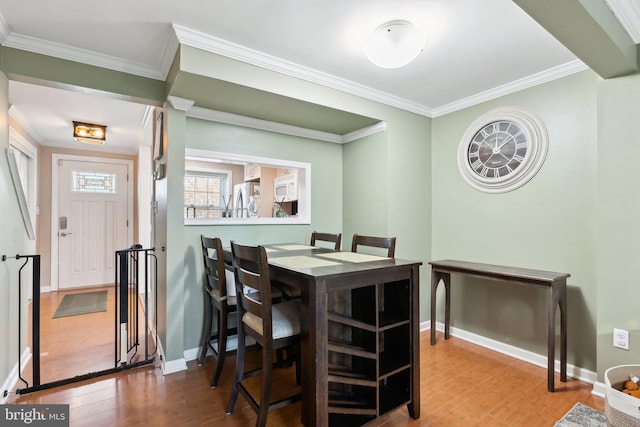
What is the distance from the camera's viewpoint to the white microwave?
354 cm

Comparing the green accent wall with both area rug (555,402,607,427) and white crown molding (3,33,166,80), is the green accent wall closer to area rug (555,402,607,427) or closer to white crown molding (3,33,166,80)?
white crown molding (3,33,166,80)

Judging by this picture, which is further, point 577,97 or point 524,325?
point 524,325

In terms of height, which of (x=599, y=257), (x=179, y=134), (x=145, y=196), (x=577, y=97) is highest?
(x=577, y=97)

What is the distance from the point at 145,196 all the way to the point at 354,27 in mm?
4116

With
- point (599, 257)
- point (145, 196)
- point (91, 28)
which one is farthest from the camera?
point (145, 196)

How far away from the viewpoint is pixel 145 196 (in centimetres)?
468

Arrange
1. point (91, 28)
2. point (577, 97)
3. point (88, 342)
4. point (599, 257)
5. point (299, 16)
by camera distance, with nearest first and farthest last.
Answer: point (299, 16), point (91, 28), point (599, 257), point (577, 97), point (88, 342)

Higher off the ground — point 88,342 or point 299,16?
point 299,16

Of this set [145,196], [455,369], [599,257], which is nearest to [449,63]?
[599,257]

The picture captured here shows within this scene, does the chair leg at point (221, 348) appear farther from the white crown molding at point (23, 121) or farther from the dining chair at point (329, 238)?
the white crown molding at point (23, 121)

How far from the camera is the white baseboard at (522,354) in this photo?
86.4 inches

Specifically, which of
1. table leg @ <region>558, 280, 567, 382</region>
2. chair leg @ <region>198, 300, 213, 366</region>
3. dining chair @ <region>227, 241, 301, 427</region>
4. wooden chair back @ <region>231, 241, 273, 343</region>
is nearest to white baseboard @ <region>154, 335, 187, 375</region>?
chair leg @ <region>198, 300, 213, 366</region>

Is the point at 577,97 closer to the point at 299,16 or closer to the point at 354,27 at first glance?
the point at 354,27

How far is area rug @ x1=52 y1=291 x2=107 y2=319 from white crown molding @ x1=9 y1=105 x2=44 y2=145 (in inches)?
91.5
